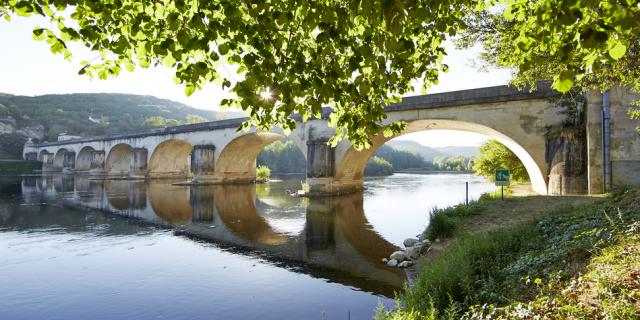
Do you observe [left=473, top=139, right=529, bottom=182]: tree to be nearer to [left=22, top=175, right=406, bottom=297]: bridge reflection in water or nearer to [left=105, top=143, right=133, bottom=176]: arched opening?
[left=22, top=175, right=406, bottom=297]: bridge reflection in water

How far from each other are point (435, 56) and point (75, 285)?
8.08 m

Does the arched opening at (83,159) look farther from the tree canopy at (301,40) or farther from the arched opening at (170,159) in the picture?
the tree canopy at (301,40)

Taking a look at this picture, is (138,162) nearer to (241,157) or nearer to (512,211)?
(241,157)

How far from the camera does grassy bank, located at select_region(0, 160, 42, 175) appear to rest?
192 feet

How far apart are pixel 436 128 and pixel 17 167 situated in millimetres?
72754

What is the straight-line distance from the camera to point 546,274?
428cm

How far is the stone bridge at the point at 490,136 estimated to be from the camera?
1237cm

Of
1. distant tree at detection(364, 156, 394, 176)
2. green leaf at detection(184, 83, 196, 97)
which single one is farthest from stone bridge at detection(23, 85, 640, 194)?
distant tree at detection(364, 156, 394, 176)

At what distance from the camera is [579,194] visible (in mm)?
13578

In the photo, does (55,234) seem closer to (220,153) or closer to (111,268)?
(111,268)

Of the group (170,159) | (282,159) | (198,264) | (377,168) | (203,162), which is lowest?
(198,264)

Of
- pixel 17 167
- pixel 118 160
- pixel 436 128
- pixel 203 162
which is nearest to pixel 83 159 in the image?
pixel 17 167

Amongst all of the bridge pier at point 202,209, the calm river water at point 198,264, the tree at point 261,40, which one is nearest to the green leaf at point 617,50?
the tree at point 261,40

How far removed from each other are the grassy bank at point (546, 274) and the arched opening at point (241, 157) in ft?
87.6
